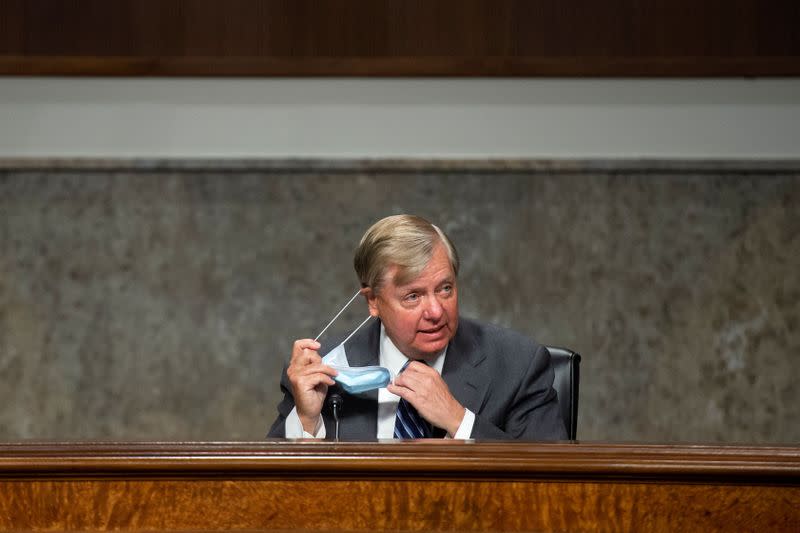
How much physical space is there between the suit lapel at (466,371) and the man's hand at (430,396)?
10 centimetres

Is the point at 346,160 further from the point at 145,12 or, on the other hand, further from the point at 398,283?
the point at 398,283


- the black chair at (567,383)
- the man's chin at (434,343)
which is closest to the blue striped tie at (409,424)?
the man's chin at (434,343)

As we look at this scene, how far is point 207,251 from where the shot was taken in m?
3.95

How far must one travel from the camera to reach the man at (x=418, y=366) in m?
2.30

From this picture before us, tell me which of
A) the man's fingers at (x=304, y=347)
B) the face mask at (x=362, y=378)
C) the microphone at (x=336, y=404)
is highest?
the man's fingers at (x=304, y=347)

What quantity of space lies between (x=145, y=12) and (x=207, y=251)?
3.03 feet

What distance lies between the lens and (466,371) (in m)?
2.40

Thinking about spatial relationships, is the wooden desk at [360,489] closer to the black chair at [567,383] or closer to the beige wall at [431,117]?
the black chair at [567,383]

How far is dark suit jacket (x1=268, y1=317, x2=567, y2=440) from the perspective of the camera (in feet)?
7.64

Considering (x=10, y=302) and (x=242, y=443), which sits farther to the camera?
(x=10, y=302)

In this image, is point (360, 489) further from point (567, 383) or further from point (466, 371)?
point (567, 383)

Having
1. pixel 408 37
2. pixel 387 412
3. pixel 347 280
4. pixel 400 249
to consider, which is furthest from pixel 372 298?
pixel 408 37

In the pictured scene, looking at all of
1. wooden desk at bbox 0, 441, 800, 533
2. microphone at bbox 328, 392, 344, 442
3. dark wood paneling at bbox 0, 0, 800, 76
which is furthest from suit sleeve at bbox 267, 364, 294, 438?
dark wood paneling at bbox 0, 0, 800, 76

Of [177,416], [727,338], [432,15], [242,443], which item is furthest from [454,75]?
[242,443]
